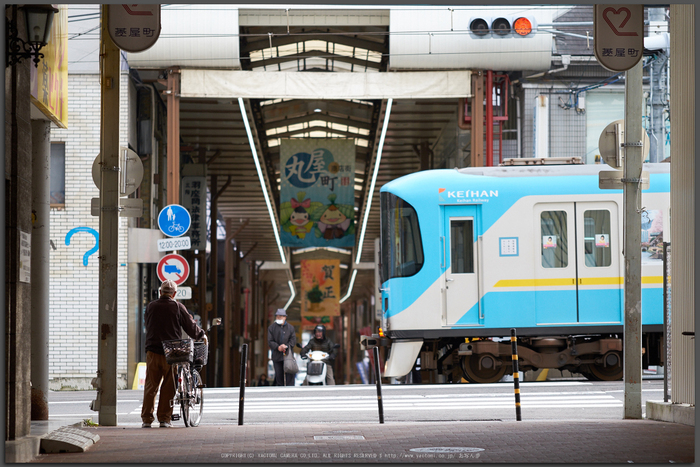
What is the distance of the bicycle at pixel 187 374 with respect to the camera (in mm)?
10008

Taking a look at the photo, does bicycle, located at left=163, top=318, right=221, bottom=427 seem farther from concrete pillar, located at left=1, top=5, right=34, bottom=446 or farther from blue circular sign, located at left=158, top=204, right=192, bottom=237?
blue circular sign, located at left=158, top=204, right=192, bottom=237

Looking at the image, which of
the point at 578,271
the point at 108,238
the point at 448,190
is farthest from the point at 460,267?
the point at 108,238

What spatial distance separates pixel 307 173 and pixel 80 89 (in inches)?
250

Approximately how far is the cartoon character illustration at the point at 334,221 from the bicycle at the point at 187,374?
13048 mm

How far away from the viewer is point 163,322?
10234 millimetres

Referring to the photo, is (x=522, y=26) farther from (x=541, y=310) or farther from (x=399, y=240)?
(x=541, y=310)

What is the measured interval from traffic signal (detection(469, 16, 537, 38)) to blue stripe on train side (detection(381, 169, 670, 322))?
4.76 metres

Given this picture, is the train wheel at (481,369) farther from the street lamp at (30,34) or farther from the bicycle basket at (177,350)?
the street lamp at (30,34)

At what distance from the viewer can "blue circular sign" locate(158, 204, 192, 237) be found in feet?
54.2

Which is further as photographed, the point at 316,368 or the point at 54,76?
the point at 316,368

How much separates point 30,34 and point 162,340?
3816 millimetres

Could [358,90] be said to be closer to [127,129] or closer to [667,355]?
[127,129]

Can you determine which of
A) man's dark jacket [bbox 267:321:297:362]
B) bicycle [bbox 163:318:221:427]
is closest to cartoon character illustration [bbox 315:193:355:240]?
man's dark jacket [bbox 267:321:297:362]

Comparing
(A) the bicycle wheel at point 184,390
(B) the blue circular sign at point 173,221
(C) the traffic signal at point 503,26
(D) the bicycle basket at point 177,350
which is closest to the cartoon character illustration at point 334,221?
(C) the traffic signal at point 503,26
